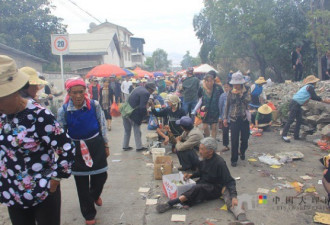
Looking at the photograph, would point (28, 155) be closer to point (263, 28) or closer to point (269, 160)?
point (269, 160)

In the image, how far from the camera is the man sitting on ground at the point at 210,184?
13.0 feet

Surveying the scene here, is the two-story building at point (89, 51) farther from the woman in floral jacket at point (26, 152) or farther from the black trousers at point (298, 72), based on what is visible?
the woman in floral jacket at point (26, 152)

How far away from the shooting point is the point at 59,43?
8.40 m

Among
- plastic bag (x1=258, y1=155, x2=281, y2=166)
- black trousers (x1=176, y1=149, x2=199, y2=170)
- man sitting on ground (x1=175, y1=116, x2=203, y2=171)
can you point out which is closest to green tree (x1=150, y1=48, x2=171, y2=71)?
plastic bag (x1=258, y1=155, x2=281, y2=166)

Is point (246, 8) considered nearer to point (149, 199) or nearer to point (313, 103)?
point (313, 103)

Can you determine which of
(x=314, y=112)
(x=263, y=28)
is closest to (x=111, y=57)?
(x=263, y=28)

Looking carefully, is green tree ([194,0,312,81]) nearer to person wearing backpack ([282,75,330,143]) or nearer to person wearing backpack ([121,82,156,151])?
person wearing backpack ([282,75,330,143])

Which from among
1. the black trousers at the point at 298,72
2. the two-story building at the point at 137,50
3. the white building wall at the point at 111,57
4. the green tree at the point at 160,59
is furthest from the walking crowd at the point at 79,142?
the green tree at the point at 160,59

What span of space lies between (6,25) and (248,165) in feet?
64.9

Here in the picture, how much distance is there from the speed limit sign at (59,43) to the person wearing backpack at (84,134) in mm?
5590

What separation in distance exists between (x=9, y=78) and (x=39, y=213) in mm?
→ 1124

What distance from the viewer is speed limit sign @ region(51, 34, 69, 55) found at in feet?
27.4

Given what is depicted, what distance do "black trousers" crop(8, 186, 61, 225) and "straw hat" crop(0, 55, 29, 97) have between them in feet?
2.95

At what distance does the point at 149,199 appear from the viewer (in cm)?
436
